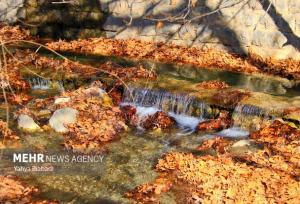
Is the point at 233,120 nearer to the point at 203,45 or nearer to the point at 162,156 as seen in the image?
the point at 162,156

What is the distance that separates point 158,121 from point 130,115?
0.72 metres

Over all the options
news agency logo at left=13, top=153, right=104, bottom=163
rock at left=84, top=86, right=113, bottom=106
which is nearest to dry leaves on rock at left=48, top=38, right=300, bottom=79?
rock at left=84, top=86, right=113, bottom=106

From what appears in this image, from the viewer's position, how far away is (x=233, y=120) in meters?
10.1

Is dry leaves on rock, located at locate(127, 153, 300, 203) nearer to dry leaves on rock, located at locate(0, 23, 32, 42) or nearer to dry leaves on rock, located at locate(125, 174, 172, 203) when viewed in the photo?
dry leaves on rock, located at locate(125, 174, 172, 203)

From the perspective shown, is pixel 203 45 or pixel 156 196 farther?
pixel 203 45

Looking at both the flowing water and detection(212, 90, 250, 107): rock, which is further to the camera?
detection(212, 90, 250, 107): rock

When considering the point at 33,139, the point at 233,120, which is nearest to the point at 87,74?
the point at 33,139

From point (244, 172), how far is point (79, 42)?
9.88 m

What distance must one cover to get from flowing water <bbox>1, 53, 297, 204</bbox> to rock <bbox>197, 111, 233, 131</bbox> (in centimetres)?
14

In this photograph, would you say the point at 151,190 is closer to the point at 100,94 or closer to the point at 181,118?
the point at 181,118

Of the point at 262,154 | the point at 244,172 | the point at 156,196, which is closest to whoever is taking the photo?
the point at 156,196

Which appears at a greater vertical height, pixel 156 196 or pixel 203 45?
pixel 203 45

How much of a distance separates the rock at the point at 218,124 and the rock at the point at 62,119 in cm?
298

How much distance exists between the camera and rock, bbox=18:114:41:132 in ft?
30.4
